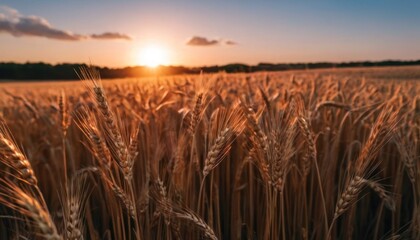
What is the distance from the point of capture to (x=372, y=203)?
2.58m

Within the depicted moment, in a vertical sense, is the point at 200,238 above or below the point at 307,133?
below

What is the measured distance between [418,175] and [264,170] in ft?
4.27

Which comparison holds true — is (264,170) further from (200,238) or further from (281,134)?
(200,238)

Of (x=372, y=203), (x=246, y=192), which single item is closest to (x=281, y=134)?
(x=246, y=192)

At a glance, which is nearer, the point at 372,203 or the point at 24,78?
the point at 372,203

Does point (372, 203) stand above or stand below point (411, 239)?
below

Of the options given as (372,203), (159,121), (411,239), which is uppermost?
(159,121)

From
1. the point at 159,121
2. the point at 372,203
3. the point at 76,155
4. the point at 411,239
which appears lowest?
the point at 372,203

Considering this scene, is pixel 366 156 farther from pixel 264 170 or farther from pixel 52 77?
pixel 52 77

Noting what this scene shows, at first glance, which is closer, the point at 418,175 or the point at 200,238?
the point at 200,238

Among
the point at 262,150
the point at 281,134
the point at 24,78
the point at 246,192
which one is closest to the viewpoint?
the point at 262,150

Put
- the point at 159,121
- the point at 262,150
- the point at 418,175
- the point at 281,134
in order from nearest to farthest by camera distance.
Answer: the point at 262,150 → the point at 281,134 → the point at 418,175 → the point at 159,121

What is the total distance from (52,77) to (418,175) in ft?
149

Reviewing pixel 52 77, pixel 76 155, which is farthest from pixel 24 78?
pixel 76 155
